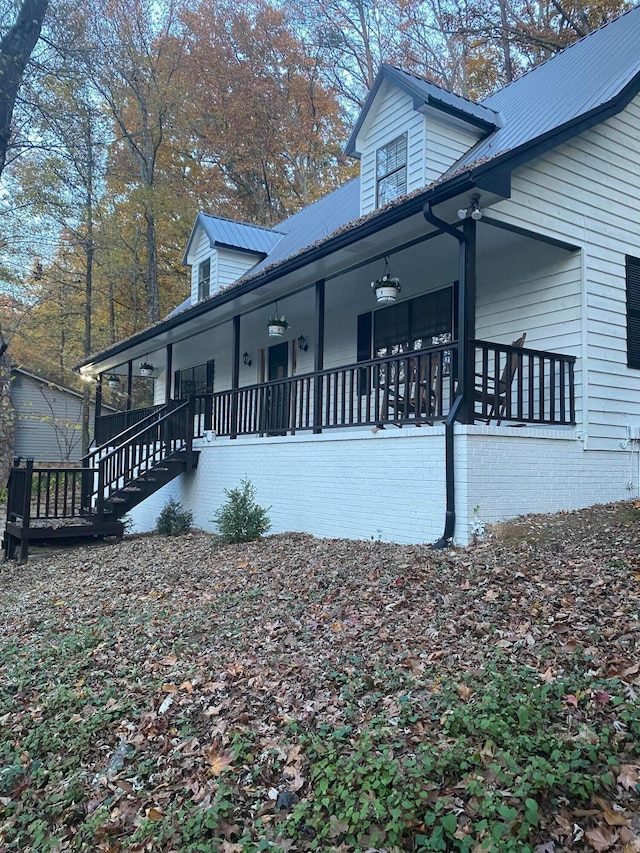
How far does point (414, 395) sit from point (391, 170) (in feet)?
14.0

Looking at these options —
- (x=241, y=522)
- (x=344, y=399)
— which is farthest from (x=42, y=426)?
(x=344, y=399)

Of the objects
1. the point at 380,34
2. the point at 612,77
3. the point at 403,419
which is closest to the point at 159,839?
the point at 403,419

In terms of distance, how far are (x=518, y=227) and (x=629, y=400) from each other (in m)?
2.83

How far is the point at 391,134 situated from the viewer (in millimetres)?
9812

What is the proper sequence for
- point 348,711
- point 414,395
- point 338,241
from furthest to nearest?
point 338,241
point 414,395
point 348,711

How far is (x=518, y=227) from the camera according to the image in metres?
7.41

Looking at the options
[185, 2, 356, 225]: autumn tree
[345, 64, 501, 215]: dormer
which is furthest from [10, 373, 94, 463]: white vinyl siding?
[345, 64, 501, 215]: dormer

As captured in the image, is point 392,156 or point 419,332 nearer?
point 392,156

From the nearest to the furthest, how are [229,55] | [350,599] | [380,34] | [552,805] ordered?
1. [552,805]
2. [350,599]
3. [380,34]
4. [229,55]

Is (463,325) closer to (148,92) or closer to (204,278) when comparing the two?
(204,278)

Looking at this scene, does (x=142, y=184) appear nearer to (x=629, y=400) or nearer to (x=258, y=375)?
(x=258, y=375)

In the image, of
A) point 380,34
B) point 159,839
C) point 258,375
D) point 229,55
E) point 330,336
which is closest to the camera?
point 159,839

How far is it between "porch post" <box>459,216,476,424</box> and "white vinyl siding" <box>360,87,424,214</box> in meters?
2.63

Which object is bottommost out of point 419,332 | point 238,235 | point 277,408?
point 277,408
